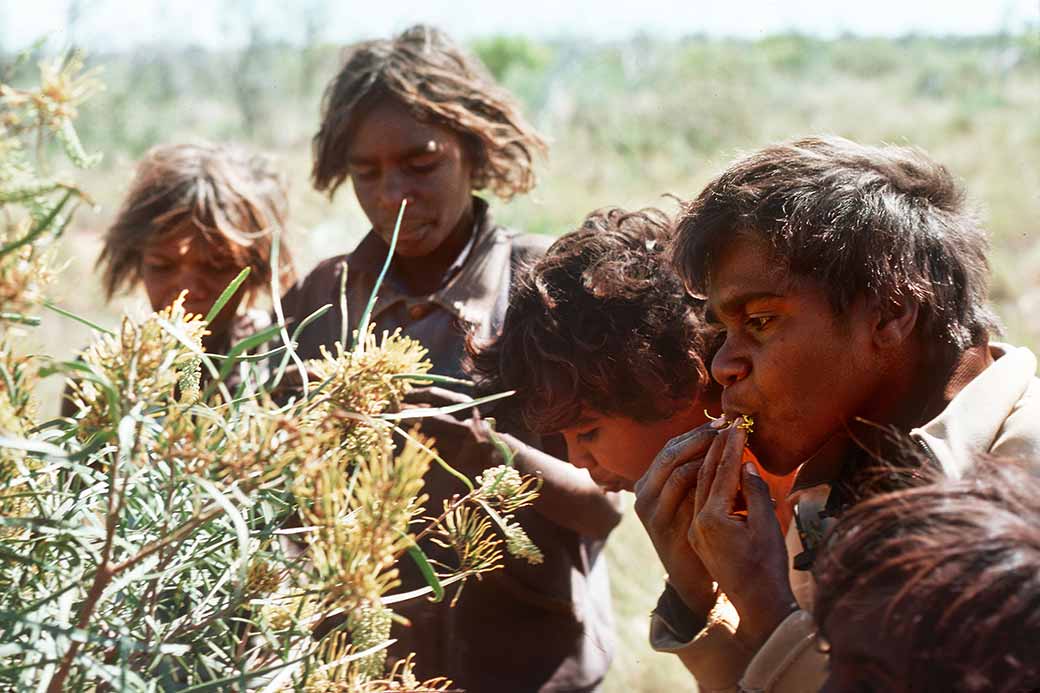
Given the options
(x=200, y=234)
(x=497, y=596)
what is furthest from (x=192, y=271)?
(x=497, y=596)

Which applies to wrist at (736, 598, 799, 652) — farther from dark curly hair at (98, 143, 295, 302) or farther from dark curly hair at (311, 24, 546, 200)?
dark curly hair at (98, 143, 295, 302)

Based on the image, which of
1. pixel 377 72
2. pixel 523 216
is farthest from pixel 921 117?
pixel 377 72

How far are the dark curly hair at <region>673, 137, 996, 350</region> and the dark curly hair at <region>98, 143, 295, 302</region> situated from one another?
1.73 meters

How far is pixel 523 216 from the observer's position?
769cm

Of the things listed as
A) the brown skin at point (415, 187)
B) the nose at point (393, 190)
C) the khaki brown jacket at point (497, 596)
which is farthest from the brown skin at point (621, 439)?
the nose at point (393, 190)

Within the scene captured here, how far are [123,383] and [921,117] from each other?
64.4 feet

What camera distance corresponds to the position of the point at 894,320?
1661 mm

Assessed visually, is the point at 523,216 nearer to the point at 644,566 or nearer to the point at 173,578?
the point at 644,566

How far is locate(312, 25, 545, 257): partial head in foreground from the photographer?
289 centimetres

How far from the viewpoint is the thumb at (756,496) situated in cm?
162

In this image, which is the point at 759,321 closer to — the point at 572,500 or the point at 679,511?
the point at 679,511

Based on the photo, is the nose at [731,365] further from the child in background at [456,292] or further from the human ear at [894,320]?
the child in background at [456,292]

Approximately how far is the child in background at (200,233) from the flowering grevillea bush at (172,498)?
193 centimetres

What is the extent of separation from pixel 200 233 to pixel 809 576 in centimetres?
213
